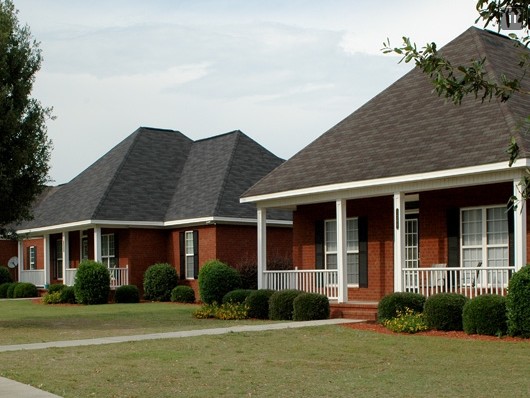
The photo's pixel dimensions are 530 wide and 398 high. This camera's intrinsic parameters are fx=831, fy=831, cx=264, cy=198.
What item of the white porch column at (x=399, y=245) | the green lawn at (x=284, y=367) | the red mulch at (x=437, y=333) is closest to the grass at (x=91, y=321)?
the green lawn at (x=284, y=367)

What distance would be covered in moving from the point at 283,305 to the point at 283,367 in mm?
9333

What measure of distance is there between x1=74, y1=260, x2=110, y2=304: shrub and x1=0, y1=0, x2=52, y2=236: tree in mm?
10682

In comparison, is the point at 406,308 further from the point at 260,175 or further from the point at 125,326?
the point at 260,175

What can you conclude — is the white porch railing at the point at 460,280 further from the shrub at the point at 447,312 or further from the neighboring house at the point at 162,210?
the neighboring house at the point at 162,210

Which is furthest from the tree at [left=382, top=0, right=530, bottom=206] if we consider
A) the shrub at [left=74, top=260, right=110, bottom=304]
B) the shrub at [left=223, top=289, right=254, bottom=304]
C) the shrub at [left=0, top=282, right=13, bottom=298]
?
the shrub at [left=0, top=282, right=13, bottom=298]

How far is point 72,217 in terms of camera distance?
3719cm

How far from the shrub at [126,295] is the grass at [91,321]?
157 centimetres

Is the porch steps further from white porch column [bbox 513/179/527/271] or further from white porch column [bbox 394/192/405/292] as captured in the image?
white porch column [bbox 513/179/527/271]

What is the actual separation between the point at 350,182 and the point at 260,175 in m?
15.3

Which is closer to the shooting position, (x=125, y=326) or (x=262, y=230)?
(x=125, y=326)

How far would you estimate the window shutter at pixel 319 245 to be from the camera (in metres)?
25.4

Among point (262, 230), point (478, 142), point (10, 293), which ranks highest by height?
point (478, 142)

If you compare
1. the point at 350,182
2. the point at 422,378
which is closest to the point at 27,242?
the point at 350,182

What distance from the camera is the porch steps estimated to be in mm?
21375
